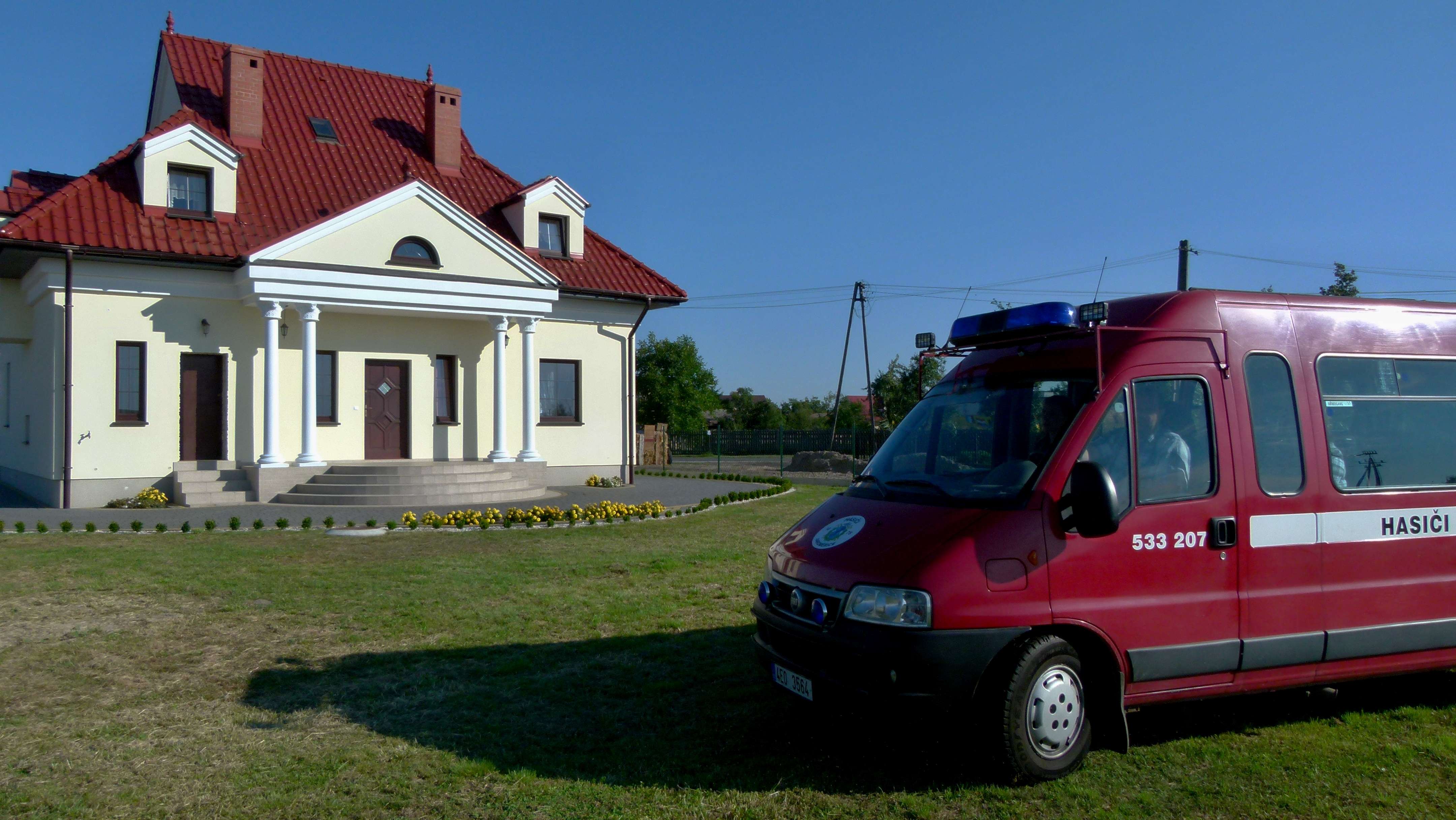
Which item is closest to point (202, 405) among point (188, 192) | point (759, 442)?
point (188, 192)

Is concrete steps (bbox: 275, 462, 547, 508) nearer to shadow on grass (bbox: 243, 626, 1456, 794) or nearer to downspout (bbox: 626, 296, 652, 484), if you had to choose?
downspout (bbox: 626, 296, 652, 484)

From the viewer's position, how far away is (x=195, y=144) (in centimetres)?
1820

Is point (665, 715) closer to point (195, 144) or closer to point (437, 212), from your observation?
point (437, 212)

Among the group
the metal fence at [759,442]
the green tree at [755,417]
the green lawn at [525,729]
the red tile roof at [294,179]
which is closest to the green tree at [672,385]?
the green tree at [755,417]

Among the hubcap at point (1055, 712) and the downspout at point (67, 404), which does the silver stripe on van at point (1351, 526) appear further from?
the downspout at point (67, 404)

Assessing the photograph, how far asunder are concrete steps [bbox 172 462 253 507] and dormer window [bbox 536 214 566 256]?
8.45 meters

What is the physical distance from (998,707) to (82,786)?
425 centimetres

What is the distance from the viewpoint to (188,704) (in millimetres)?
5777

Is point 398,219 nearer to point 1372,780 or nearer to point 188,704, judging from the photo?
point 188,704

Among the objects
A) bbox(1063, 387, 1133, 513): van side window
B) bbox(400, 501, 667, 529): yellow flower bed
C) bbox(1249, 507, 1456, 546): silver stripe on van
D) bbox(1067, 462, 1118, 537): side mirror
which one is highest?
bbox(1063, 387, 1133, 513): van side window

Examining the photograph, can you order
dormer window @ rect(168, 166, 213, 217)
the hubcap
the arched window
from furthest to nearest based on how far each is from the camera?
1. the arched window
2. dormer window @ rect(168, 166, 213, 217)
3. the hubcap

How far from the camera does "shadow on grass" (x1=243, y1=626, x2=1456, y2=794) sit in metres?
4.65

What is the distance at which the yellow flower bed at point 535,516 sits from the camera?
14.4 meters

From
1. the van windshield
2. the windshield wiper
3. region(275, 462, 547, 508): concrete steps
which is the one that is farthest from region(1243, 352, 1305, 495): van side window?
region(275, 462, 547, 508): concrete steps
